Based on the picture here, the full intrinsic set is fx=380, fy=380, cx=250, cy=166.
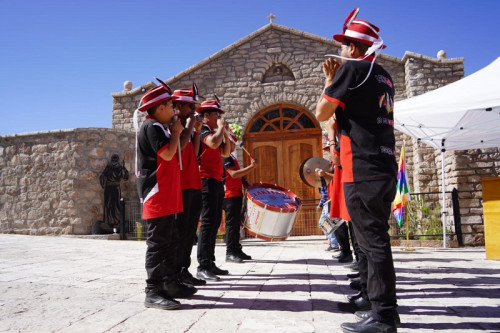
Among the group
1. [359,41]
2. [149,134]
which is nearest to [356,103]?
[359,41]

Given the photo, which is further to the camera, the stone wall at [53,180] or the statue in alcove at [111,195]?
the statue in alcove at [111,195]

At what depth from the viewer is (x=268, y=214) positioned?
5004 mm

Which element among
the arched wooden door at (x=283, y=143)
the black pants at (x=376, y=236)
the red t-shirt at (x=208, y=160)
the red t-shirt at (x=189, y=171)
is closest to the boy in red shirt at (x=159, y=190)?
the red t-shirt at (x=189, y=171)

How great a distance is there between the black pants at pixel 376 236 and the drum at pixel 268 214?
8.69 feet

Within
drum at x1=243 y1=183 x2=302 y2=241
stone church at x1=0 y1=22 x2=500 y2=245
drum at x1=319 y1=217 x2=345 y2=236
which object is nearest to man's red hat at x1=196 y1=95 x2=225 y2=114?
drum at x1=243 y1=183 x2=302 y2=241

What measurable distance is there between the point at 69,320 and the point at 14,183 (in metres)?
9.85

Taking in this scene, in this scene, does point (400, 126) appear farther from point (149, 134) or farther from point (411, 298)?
point (149, 134)

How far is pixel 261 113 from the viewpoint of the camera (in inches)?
478

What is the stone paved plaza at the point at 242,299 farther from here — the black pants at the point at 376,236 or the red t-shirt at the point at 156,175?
the red t-shirt at the point at 156,175

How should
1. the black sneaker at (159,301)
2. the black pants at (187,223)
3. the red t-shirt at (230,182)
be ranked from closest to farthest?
the black sneaker at (159,301), the black pants at (187,223), the red t-shirt at (230,182)

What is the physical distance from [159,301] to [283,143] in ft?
30.7

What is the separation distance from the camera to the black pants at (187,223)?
3568 millimetres

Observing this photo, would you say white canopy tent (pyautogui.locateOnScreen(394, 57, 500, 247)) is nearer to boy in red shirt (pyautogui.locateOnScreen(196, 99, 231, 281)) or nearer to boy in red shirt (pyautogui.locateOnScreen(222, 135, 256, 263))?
boy in red shirt (pyautogui.locateOnScreen(222, 135, 256, 263))

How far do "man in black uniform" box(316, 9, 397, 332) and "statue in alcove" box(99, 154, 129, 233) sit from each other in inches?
361
